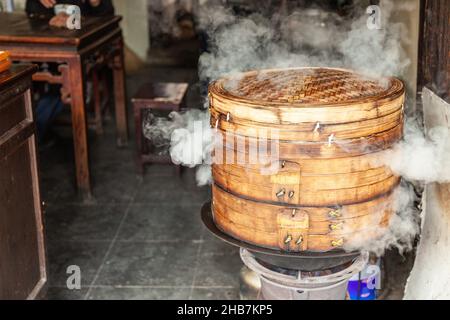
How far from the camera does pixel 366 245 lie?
247 centimetres

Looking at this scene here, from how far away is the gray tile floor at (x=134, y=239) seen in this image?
3.75 meters

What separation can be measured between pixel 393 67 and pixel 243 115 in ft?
5.49

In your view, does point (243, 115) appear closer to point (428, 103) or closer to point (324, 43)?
point (428, 103)

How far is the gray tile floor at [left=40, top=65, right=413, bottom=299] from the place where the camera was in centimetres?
375

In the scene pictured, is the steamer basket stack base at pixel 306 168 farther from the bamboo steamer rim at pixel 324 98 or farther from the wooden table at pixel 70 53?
the wooden table at pixel 70 53

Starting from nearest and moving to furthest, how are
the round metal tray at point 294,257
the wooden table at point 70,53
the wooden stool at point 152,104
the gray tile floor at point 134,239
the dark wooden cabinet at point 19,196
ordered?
the round metal tray at point 294,257
the dark wooden cabinet at point 19,196
the gray tile floor at point 134,239
the wooden table at point 70,53
the wooden stool at point 152,104

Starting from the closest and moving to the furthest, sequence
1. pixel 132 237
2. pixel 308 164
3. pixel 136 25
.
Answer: pixel 308 164 → pixel 132 237 → pixel 136 25

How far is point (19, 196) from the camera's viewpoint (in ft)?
9.73

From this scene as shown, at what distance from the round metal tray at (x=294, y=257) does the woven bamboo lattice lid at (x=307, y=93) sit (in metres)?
0.53

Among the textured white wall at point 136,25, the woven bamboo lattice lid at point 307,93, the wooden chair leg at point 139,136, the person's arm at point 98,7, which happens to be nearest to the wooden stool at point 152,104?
the wooden chair leg at point 139,136

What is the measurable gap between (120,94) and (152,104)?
3.63 ft

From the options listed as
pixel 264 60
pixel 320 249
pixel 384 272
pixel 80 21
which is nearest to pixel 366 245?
pixel 320 249

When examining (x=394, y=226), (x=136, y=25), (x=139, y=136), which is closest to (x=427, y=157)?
(x=394, y=226)

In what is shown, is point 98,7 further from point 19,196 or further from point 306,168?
point 306,168
